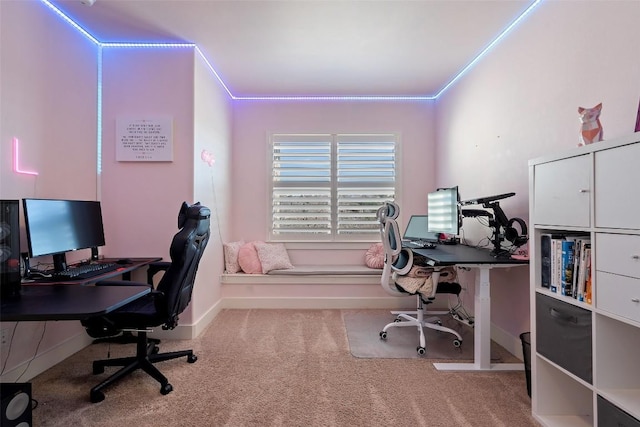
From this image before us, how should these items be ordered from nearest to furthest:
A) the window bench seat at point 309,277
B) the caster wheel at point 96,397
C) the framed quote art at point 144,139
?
the caster wheel at point 96,397 < the framed quote art at point 144,139 < the window bench seat at point 309,277

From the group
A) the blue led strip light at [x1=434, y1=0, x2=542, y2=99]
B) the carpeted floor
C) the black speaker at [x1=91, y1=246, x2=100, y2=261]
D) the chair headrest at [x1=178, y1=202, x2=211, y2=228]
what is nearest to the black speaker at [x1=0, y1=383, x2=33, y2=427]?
the carpeted floor

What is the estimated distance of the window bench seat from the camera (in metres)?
3.64

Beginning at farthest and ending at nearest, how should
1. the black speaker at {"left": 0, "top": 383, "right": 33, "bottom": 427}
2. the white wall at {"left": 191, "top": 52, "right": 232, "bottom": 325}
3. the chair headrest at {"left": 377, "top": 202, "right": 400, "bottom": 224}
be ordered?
1. the white wall at {"left": 191, "top": 52, "right": 232, "bottom": 325}
2. the chair headrest at {"left": 377, "top": 202, "right": 400, "bottom": 224}
3. the black speaker at {"left": 0, "top": 383, "right": 33, "bottom": 427}

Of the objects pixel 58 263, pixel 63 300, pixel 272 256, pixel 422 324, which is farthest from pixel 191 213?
pixel 422 324

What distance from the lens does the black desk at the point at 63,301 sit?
4.23ft

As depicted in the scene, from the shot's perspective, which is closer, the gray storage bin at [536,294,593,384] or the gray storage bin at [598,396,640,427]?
the gray storage bin at [598,396,640,427]

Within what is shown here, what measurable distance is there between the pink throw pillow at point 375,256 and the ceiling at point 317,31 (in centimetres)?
210

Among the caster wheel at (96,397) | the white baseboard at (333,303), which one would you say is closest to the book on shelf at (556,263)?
the white baseboard at (333,303)

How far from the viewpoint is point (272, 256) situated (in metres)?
3.81

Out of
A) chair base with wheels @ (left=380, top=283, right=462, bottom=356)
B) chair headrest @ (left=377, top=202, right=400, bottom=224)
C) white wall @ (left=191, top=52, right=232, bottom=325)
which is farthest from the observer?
white wall @ (left=191, top=52, right=232, bottom=325)

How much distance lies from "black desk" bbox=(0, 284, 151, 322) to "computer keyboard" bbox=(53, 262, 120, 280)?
0.18 metres

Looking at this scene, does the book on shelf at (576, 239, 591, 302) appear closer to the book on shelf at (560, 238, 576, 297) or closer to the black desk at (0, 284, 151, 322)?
the book on shelf at (560, 238, 576, 297)

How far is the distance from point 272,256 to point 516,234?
261cm

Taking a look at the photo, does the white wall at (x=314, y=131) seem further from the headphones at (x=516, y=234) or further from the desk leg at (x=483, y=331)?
the desk leg at (x=483, y=331)
